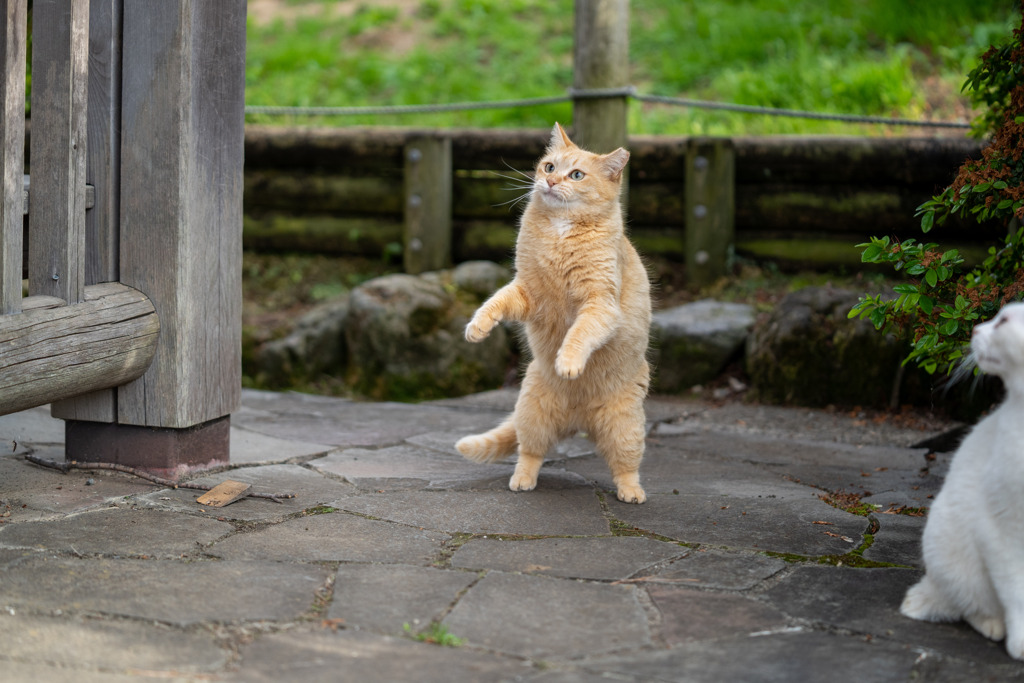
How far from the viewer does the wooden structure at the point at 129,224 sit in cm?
310

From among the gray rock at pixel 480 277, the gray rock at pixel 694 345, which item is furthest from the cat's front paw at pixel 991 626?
the gray rock at pixel 480 277

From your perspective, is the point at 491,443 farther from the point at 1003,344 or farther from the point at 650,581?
the point at 1003,344

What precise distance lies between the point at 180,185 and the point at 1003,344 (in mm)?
2620

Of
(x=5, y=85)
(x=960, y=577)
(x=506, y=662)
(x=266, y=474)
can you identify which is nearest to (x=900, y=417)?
(x=960, y=577)

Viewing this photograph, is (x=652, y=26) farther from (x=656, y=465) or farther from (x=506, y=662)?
(x=506, y=662)

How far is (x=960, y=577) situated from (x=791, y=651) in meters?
0.47

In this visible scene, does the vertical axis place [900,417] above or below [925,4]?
below

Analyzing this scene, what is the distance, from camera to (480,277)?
6.21 m

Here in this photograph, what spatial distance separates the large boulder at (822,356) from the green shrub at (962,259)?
77.2 inches

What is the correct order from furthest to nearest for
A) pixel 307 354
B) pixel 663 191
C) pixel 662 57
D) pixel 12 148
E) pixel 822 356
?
pixel 662 57
pixel 663 191
pixel 307 354
pixel 822 356
pixel 12 148

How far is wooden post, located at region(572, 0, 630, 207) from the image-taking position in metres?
5.95

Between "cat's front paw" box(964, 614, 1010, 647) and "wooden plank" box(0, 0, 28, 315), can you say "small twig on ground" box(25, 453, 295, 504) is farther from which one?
"cat's front paw" box(964, 614, 1010, 647)

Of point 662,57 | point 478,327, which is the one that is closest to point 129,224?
point 478,327

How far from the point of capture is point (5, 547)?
8.54ft
